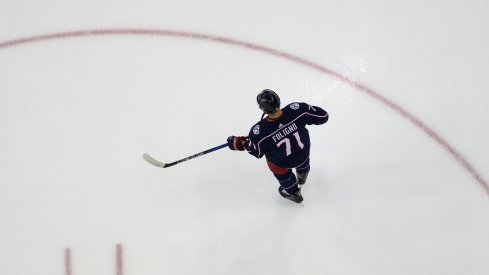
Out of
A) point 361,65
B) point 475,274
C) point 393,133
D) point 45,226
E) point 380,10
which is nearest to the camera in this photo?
point 475,274

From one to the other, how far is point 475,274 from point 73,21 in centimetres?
357

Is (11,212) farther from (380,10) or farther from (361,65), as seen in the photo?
(380,10)

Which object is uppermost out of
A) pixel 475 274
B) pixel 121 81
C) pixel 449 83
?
pixel 121 81

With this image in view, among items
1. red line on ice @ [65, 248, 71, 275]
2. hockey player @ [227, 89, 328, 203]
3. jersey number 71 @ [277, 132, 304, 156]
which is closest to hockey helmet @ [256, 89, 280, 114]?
hockey player @ [227, 89, 328, 203]

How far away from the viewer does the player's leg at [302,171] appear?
2859 mm

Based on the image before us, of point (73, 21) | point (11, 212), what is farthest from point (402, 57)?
point (11, 212)

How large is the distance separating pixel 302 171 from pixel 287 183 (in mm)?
137

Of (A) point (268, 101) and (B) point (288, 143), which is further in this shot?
(B) point (288, 143)

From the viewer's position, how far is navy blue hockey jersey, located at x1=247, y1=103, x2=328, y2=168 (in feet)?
8.07

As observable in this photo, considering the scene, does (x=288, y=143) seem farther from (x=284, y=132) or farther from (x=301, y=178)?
(x=301, y=178)

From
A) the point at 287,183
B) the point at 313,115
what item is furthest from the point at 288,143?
the point at 287,183

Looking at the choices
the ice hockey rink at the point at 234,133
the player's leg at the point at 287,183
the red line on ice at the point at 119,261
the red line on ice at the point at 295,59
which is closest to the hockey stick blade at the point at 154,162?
the ice hockey rink at the point at 234,133

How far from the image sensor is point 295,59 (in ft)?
12.3

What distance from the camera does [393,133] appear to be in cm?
338
